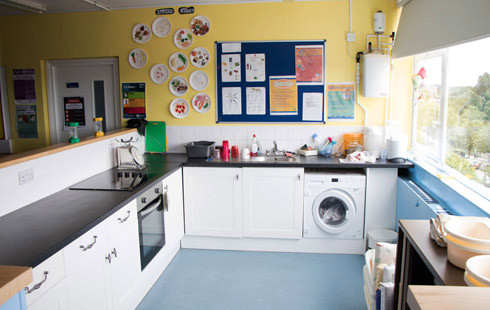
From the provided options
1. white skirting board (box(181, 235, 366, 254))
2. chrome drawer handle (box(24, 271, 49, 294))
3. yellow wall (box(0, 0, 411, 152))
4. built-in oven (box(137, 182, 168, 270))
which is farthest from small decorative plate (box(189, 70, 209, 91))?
chrome drawer handle (box(24, 271, 49, 294))

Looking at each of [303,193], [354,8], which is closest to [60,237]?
[303,193]

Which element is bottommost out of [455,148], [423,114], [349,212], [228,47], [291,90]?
[349,212]

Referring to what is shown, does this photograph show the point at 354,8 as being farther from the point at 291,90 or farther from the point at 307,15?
the point at 291,90

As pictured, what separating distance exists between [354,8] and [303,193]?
2.07 metres

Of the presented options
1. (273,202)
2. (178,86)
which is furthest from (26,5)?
(273,202)

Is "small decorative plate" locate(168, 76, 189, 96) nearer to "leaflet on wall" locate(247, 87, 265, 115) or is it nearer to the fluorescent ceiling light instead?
"leaflet on wall" locate(247, 87, 265, 115)

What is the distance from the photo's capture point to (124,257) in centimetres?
268

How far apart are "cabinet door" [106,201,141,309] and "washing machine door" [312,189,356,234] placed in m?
1.84

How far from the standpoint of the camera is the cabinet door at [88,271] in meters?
2.04

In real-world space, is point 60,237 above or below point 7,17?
below

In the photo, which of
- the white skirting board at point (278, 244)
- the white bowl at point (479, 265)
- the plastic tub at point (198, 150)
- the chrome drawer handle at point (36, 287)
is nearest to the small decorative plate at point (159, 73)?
the plastic tub at point (198, 150)

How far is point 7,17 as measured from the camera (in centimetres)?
455

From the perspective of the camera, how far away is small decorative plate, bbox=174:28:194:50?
433 centimetres

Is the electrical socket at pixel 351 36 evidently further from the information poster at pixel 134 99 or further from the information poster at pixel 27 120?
the information poster at pixel 27 120
